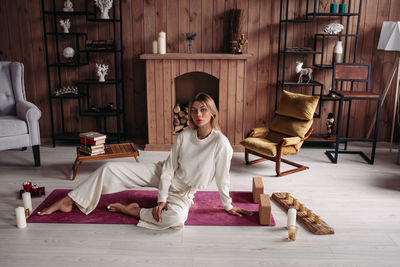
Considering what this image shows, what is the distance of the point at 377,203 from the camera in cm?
311

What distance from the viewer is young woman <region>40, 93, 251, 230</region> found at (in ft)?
8.59

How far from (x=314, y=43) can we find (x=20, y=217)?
381 centimetres

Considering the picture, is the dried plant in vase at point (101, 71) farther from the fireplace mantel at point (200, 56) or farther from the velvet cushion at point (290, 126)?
the velvet cushion at point (290, 126)

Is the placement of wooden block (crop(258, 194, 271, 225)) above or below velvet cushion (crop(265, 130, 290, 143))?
below

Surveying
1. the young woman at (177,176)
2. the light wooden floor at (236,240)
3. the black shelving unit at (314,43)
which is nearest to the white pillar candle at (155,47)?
the black shelving unit at (314,43)

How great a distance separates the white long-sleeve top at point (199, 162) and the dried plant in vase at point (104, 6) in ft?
8.10

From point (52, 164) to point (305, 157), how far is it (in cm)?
283

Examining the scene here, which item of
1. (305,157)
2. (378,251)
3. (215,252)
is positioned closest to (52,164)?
(215,252)

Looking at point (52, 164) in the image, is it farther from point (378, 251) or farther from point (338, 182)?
point (378, 251)

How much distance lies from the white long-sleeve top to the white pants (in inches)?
3.4

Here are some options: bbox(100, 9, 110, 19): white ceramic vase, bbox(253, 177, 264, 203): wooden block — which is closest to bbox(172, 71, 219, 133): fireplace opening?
bbox(100, 9, 110, 19): white ceramic vase

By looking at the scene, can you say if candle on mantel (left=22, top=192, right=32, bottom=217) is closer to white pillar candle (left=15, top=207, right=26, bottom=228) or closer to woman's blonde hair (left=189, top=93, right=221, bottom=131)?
white pillar candle (left=15, top=207, right=26, bottom=228)

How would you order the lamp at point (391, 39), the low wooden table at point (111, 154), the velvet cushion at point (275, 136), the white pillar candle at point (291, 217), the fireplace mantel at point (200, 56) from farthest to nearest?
the fireplace mantel at point (200, 56)
the lamp at point (391, 39)
the velvet cushion at point (275, 136)
the low wooden table at point (111, 154)
the white pillar candle at point (291, 217)

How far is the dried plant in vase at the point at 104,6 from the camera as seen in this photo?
4.46 m
